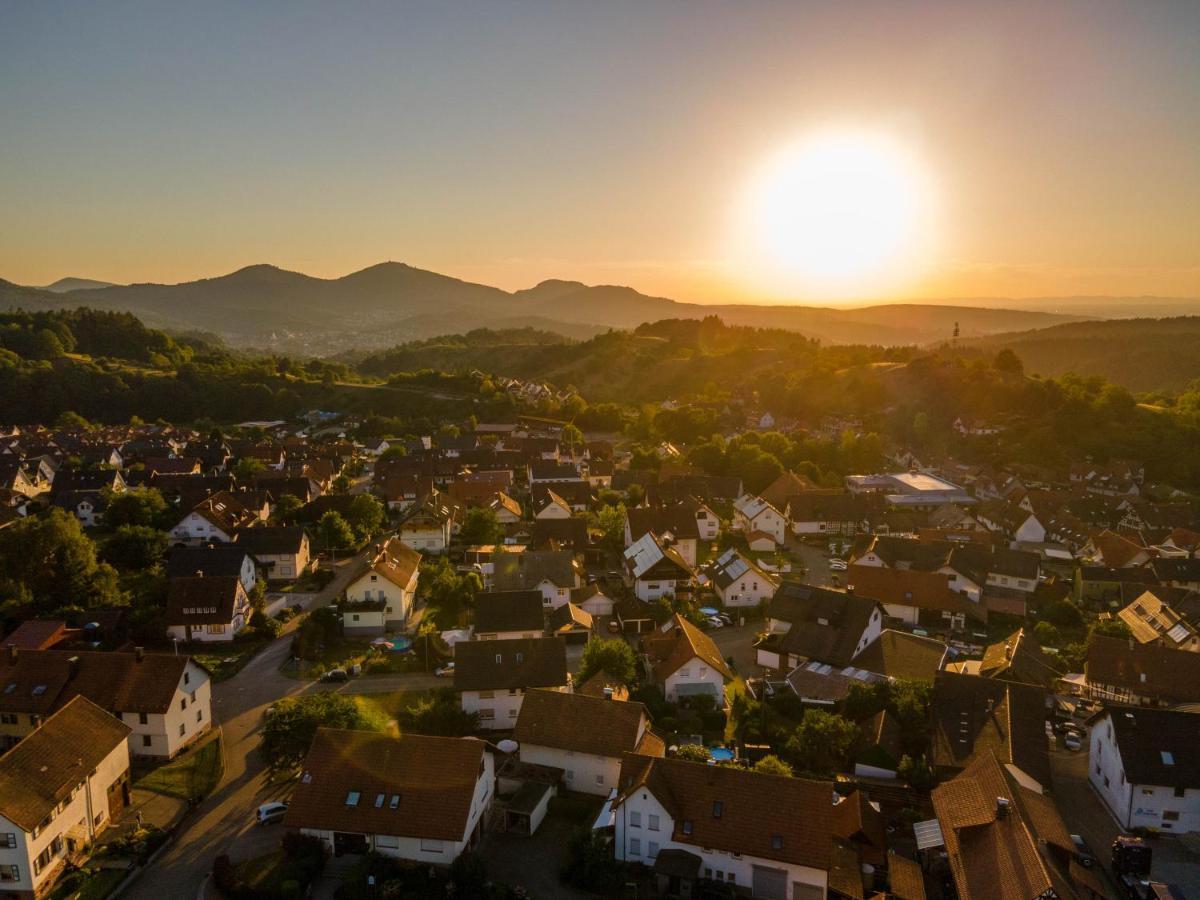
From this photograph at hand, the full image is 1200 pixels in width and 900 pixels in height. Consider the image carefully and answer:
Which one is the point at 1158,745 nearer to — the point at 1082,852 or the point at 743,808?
the point at 1082,852

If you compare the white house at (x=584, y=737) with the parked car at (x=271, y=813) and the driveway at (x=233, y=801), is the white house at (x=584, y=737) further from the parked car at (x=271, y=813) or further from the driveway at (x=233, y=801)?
the driveway at (x=233, y=801)

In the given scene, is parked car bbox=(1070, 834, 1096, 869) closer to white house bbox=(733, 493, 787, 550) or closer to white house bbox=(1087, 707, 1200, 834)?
white house bbox=(1087, 707, 1200, 834)

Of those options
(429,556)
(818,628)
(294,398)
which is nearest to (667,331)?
(294,398)

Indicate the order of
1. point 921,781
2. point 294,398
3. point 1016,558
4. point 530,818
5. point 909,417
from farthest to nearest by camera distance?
point 294,398
point 909,417
point 1016,558
point 921,781
point 530,818

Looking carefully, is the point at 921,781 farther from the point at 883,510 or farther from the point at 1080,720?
the point at 883,510

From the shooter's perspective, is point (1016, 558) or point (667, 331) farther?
point (667, 331)

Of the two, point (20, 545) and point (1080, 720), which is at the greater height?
point (20, 545)

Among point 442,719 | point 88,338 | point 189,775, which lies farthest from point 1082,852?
point 88,338
